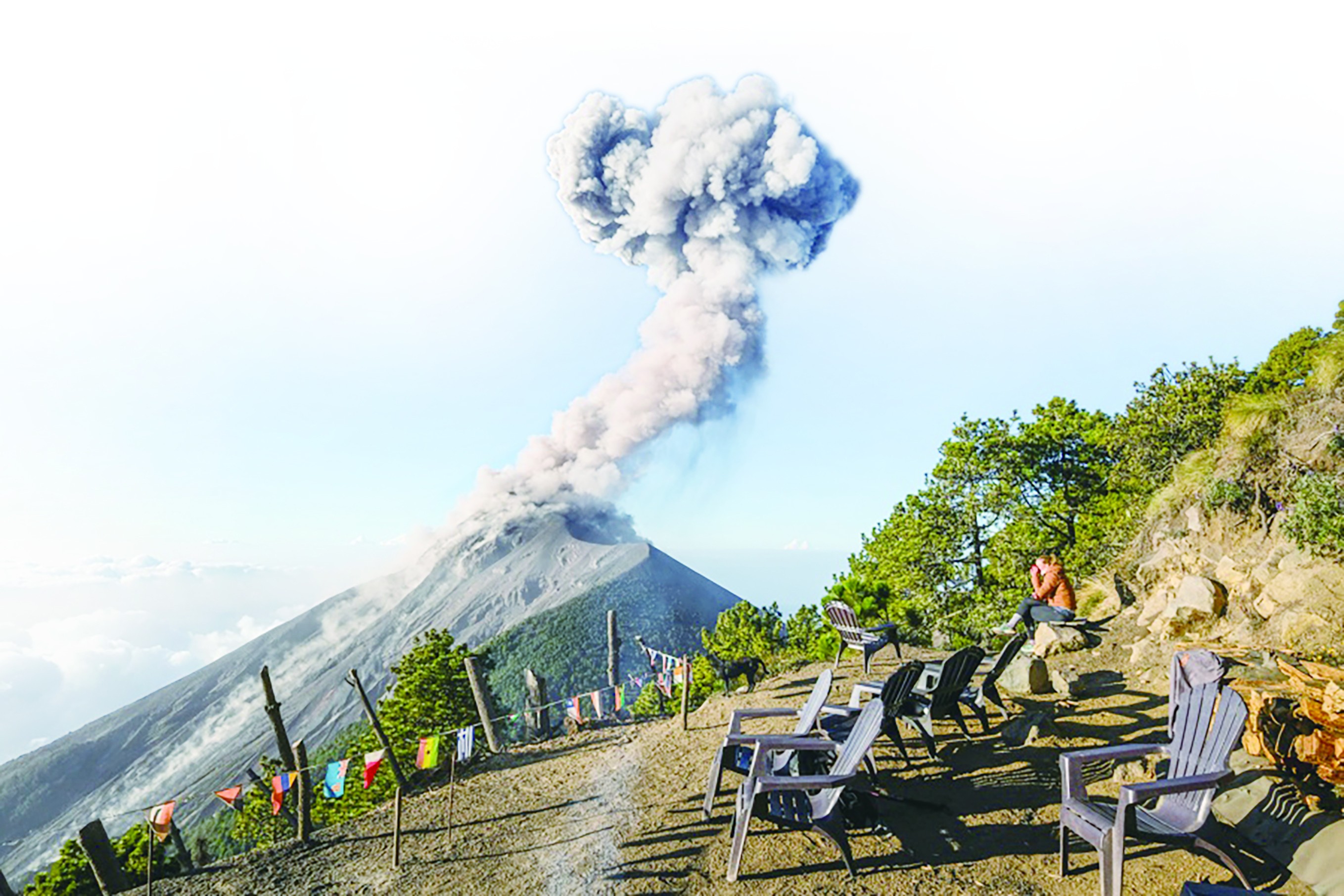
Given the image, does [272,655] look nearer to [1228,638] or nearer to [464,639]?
[464,639]

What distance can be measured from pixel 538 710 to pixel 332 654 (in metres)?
105

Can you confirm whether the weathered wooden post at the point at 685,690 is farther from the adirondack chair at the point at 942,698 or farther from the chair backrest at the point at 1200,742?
the chair backrest at the point at 1200,742

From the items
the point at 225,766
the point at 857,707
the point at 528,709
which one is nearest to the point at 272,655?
the point at 225,766

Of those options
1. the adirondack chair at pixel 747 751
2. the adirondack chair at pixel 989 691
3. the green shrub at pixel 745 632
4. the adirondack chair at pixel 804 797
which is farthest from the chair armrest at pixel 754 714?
the green shrub at pixel 745 632

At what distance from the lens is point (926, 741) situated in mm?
5969

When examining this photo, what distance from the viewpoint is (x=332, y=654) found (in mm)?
99750

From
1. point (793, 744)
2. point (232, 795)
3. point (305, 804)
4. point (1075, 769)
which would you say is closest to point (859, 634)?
point (793, 744)

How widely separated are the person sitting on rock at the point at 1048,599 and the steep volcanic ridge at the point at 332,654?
229 feet

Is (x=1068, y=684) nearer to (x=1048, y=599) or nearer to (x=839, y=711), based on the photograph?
(x=1048, y=599)

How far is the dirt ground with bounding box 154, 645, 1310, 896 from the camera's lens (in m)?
4.30

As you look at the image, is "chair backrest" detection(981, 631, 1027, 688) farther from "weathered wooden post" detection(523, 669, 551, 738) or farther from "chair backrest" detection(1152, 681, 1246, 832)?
"weathered wooden post" detection(523, 669, 551, 738)

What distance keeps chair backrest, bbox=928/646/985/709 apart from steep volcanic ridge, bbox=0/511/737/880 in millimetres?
72266

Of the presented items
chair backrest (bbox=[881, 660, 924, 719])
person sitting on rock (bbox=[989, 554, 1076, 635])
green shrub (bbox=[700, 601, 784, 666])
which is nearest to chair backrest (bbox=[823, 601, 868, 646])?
person sitting on rock (bbox=[989, 554, 1076, 635])

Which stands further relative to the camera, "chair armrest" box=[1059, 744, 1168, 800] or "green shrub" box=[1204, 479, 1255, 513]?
"green shrub" box=[1204, 479, 1255, 513]
